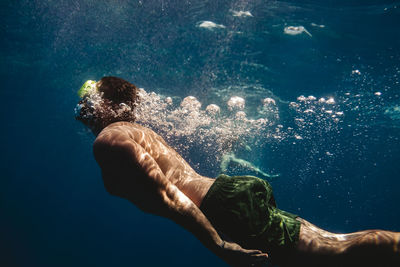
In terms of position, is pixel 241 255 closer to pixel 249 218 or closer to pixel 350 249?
pixel 249 218

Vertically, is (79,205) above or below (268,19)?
below

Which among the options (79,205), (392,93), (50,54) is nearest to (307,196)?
(392,93)

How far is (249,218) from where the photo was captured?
202cm

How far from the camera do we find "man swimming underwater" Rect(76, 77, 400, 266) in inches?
66.1

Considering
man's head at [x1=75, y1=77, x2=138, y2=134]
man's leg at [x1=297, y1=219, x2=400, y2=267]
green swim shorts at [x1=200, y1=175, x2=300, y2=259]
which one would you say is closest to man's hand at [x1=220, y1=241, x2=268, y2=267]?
green swim shorts at [x1=200, y1=175, x2=300, y2=259]

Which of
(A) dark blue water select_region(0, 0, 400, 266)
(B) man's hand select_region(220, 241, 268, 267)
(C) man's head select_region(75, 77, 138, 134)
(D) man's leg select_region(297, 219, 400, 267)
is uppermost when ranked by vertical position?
(A) dark blue water select_region(0, 0, 400, 266)

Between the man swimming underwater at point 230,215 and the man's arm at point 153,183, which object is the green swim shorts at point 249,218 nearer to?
the man swimming underwater at point 230,215

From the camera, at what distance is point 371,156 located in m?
42.0

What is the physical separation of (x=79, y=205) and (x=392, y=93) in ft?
528

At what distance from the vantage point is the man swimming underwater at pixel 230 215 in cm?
168

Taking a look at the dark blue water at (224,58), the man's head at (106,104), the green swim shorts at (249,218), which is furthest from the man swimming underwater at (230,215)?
the dark blue water at (224,58)

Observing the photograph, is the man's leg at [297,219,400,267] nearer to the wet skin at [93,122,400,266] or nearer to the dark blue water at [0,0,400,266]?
the wet skin at [93,122,400,266]

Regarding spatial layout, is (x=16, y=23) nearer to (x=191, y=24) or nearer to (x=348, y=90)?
(x=191, y=24)

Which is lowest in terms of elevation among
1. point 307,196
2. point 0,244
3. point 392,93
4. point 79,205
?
point 79,205
